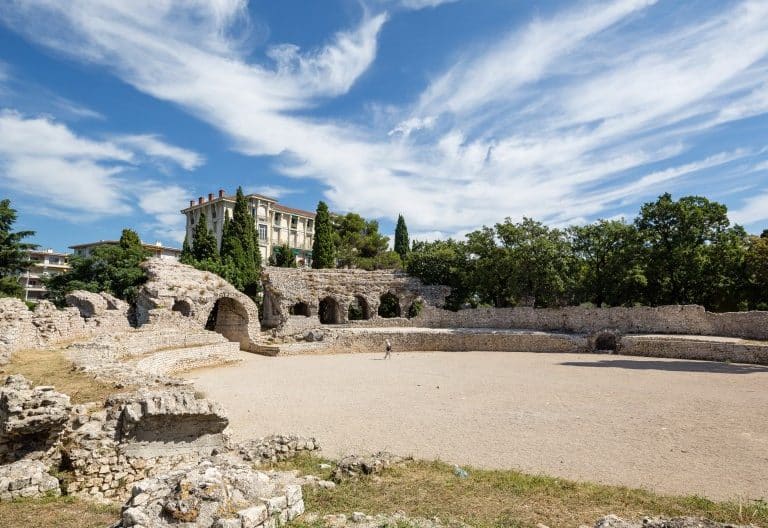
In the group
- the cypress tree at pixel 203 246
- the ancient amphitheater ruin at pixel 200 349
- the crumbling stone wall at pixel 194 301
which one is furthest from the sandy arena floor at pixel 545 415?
the cypress tree at pixel 203 246

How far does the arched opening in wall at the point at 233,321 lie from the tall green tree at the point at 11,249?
434 inches

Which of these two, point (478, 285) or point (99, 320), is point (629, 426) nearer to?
point (99, 320)

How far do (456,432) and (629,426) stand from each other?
12.7 feet

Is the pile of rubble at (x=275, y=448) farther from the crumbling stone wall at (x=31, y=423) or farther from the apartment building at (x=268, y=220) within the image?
the apartment building at (x=268, y=220)

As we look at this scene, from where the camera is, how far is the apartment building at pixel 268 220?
6538 centimetres

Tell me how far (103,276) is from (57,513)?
86.3 ft

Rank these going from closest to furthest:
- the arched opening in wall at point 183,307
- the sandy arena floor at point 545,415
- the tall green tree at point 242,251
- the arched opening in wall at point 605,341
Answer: the sandy arena floor at point 545,415
the arched opening in wall at point 605,341
the arched opening in wall at point 183,307
the tall green tree at point 242,251

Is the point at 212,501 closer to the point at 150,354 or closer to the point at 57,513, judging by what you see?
the point at 57,513

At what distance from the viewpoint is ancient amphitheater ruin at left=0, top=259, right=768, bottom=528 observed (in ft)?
17.2

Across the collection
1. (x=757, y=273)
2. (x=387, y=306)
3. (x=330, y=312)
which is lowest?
(x=330, y=312)

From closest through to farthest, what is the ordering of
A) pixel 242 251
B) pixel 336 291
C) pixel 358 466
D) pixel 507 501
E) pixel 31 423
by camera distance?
pixel 507 501
pixel 358 466
pixel 31 423
pixel 336 291
pixel 242 251

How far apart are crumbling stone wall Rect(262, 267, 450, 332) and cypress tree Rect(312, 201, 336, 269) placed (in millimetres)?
6667

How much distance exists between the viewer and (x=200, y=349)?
2194cm

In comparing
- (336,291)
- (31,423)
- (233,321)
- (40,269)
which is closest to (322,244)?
(336,291)
